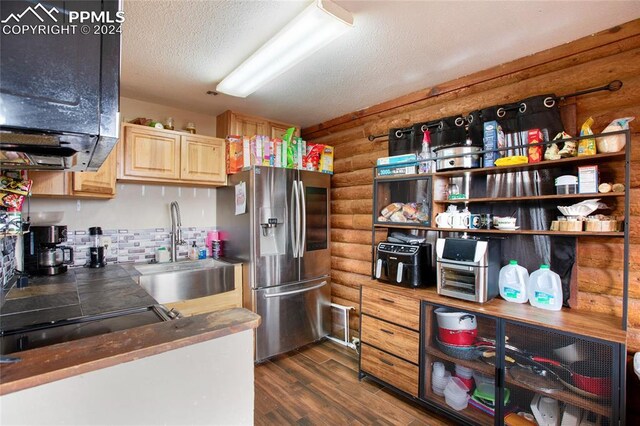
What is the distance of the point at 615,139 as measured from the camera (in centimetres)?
170

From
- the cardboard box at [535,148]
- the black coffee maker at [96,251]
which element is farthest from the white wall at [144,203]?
the cardboard box at [535,148]

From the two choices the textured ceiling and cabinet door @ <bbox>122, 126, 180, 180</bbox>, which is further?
cabinet door @ <bbox>122, 126, 180, 180</bbox>

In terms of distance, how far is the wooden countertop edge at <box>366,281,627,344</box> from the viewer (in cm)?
160

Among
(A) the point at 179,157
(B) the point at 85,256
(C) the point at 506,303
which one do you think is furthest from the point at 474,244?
(B) the point at 85,256

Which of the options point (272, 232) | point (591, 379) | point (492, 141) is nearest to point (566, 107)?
point (492, 141)

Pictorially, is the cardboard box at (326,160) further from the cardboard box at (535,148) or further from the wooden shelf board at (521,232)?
the cardboard box at (535,148)

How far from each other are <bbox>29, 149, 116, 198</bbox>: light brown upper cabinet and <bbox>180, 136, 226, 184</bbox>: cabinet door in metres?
0.58

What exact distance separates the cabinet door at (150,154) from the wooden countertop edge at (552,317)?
7.93 feet

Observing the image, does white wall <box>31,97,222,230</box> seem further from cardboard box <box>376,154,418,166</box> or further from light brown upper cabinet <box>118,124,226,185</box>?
cardboard box <box>376,154,418,166</box>

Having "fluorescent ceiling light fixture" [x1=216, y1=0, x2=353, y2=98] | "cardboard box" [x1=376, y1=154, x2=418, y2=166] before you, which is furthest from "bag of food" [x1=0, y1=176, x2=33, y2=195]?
"cardboard box" [x1=376, y1=154, x2=418, y2=166]

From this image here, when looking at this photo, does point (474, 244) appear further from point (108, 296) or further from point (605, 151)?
point (108, 296)

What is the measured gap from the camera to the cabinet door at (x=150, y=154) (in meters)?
2.68

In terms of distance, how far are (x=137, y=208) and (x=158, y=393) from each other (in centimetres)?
252

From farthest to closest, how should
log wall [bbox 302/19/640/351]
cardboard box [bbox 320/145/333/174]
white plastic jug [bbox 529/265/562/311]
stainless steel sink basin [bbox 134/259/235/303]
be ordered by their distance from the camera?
cardboard box [bbox 320/145/333/174] < stainless steel sink basin [bbox 134/259/235/303] < white plastic jug [bbox 529/265/562/311] < log wall [bbox 302/19/640/351]
